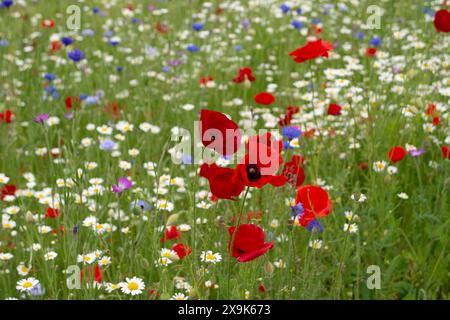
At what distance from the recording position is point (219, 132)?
1.30 metres

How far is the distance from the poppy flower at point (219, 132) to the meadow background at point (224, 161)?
0.95 feet

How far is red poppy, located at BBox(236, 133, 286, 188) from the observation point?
126 cm

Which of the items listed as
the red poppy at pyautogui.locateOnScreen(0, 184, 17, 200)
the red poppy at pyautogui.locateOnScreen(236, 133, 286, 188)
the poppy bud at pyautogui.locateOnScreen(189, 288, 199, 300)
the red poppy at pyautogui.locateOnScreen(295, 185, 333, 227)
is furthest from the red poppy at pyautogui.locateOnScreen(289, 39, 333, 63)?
the red poppy at pyautogui.locateOnScreen(0, 184, 17, 200)

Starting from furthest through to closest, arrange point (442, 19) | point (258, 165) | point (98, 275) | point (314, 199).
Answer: point (442, 19) < point (98, 275) < point (314, 199) < point (258, 165)

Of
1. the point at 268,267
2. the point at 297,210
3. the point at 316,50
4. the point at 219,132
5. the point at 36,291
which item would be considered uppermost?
the point at 316,50

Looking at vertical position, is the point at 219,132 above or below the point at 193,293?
above

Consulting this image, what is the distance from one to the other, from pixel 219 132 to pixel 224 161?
3.29ft

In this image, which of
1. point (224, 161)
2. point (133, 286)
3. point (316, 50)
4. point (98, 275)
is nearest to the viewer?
point (133, 286)

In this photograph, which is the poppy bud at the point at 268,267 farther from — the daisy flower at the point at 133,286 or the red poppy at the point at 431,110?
the red poppy at the point at 431,110

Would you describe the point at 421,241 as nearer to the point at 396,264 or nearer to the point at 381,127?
the point at 396,264

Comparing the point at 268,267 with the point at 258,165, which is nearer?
the point at 258,165

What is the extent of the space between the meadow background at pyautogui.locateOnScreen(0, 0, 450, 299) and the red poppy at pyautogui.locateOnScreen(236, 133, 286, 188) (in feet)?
0.94

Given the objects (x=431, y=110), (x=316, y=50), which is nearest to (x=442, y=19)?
(x=431, y=110)

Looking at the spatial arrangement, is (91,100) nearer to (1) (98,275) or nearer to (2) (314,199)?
(1) (98,275)
